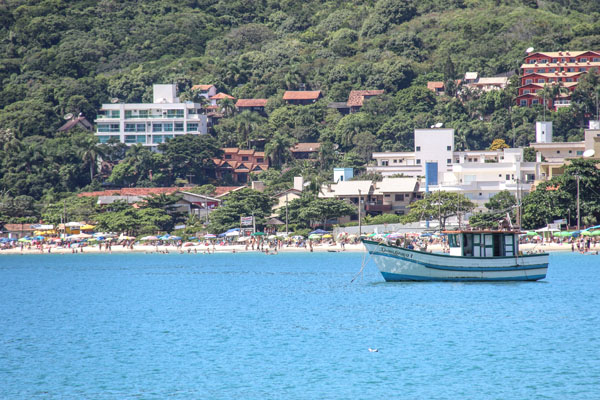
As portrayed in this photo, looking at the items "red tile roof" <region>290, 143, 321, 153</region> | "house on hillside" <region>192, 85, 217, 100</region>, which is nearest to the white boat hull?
"red tile roof" <region>290, 143, 321, 153</region>

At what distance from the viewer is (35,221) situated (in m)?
131

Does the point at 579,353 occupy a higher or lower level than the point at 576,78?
lower

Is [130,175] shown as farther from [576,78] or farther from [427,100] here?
[576,78]

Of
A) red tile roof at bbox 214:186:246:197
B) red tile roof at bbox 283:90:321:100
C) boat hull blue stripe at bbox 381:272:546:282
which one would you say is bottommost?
boat hull blue stripe at bbox 381:272:546:282

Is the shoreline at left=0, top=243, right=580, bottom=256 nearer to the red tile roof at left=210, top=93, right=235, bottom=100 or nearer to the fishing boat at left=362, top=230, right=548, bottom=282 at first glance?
the fishing boat at left=362, top=230, right=548, bottom=282

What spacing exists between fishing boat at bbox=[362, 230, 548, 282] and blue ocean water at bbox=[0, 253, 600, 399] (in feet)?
Result: 2.57

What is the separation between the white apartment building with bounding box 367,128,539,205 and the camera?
116 m

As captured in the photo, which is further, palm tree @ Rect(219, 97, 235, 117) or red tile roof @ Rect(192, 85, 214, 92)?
red tile roof @ Rect(192, 85, 214, 92)

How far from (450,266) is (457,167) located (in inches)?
2554

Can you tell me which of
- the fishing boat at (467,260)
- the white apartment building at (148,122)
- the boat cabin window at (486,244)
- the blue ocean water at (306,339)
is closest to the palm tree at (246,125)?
the white apartment building at (148,122)

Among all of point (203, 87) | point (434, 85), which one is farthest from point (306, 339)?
point (203, 87)

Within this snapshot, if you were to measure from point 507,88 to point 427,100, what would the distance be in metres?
13.3

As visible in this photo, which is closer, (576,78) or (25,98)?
(576,78)

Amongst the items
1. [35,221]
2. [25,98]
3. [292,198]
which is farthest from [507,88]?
[25,98]
